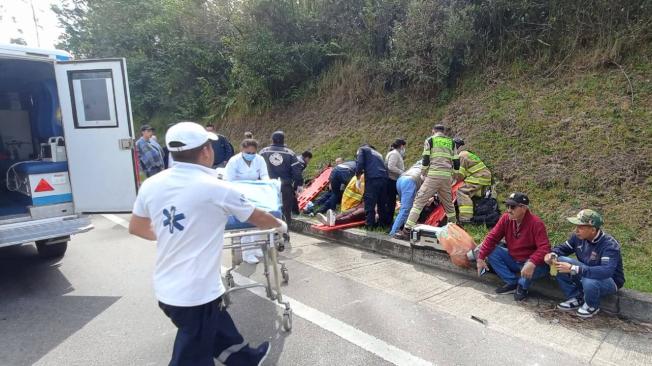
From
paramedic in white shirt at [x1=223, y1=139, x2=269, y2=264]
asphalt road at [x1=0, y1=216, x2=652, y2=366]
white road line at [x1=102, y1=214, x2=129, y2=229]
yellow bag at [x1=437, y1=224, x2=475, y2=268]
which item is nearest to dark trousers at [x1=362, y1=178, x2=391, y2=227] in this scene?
asphalt road at [x1=0, y1=216, x2=652, y2=366]

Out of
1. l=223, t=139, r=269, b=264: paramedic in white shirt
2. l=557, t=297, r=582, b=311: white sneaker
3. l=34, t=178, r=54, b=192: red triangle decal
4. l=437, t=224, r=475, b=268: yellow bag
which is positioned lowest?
l=557, t=297, r=582, b=311: white sneaker

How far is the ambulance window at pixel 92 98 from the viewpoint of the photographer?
514 centimetres

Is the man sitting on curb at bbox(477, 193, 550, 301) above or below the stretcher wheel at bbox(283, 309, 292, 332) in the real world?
above

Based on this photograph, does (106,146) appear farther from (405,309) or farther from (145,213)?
(405,309)

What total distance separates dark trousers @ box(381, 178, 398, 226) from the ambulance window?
13.7ft

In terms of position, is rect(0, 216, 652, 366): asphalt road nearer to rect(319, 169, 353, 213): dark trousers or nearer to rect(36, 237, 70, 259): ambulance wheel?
rect(36, 237, 70, 259): ambulance wheel

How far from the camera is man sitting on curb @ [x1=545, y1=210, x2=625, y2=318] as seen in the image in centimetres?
374

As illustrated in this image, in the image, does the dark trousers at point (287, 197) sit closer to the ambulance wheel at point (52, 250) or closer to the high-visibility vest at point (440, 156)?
the high-visibility vest at point (440, 156)

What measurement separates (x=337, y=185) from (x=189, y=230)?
5760mm

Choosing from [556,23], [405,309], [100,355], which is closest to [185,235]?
[100,355]

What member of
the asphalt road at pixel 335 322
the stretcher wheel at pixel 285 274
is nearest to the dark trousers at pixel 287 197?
the asphalt road at pixel 335 322

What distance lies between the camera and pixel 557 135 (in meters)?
6.86

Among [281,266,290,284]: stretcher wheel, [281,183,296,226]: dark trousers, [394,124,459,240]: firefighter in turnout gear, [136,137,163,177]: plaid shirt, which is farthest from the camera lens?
[136,137,163,177]: plaid shirt

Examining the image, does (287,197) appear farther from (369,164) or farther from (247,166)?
(247,166)
